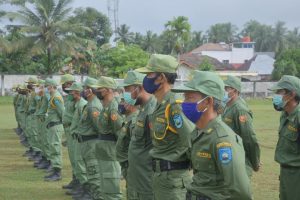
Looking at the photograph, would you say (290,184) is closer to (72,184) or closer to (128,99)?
(128,99)

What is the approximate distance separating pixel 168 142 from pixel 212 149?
1.10m

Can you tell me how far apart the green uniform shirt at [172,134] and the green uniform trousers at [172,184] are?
0.14 m

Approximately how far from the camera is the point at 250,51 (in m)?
87.7

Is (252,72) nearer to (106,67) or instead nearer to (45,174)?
(106,67)

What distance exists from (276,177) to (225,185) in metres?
6.94

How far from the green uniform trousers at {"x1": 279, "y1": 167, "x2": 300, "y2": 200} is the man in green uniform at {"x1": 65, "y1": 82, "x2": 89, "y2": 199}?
3754 millimetres

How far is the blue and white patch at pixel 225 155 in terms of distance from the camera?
3480 mm

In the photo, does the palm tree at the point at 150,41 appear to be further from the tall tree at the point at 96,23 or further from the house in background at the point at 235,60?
the tall tree at the point at 96,23

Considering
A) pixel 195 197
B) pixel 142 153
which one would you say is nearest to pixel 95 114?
pixel 142 153

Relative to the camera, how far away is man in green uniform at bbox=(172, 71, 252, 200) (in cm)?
348

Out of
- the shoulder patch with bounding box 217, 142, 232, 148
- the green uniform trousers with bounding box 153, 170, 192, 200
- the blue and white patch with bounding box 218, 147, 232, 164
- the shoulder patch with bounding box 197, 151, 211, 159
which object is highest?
the shoulder patch with bounding box 217, 142, 232, 148

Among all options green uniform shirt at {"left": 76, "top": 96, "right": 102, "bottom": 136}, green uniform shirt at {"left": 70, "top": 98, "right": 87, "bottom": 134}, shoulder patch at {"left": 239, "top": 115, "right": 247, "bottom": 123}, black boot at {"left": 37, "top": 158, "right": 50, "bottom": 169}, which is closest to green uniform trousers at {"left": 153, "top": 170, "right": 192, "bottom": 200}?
shoulder patch at {"left": 239, "top": 115, "right": 247, "bottom": 123}

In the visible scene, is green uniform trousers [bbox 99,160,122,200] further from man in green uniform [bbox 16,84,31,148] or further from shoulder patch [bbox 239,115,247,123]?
man in green uniform [bbox 16,84,31,148]

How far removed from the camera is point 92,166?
25.1ft
